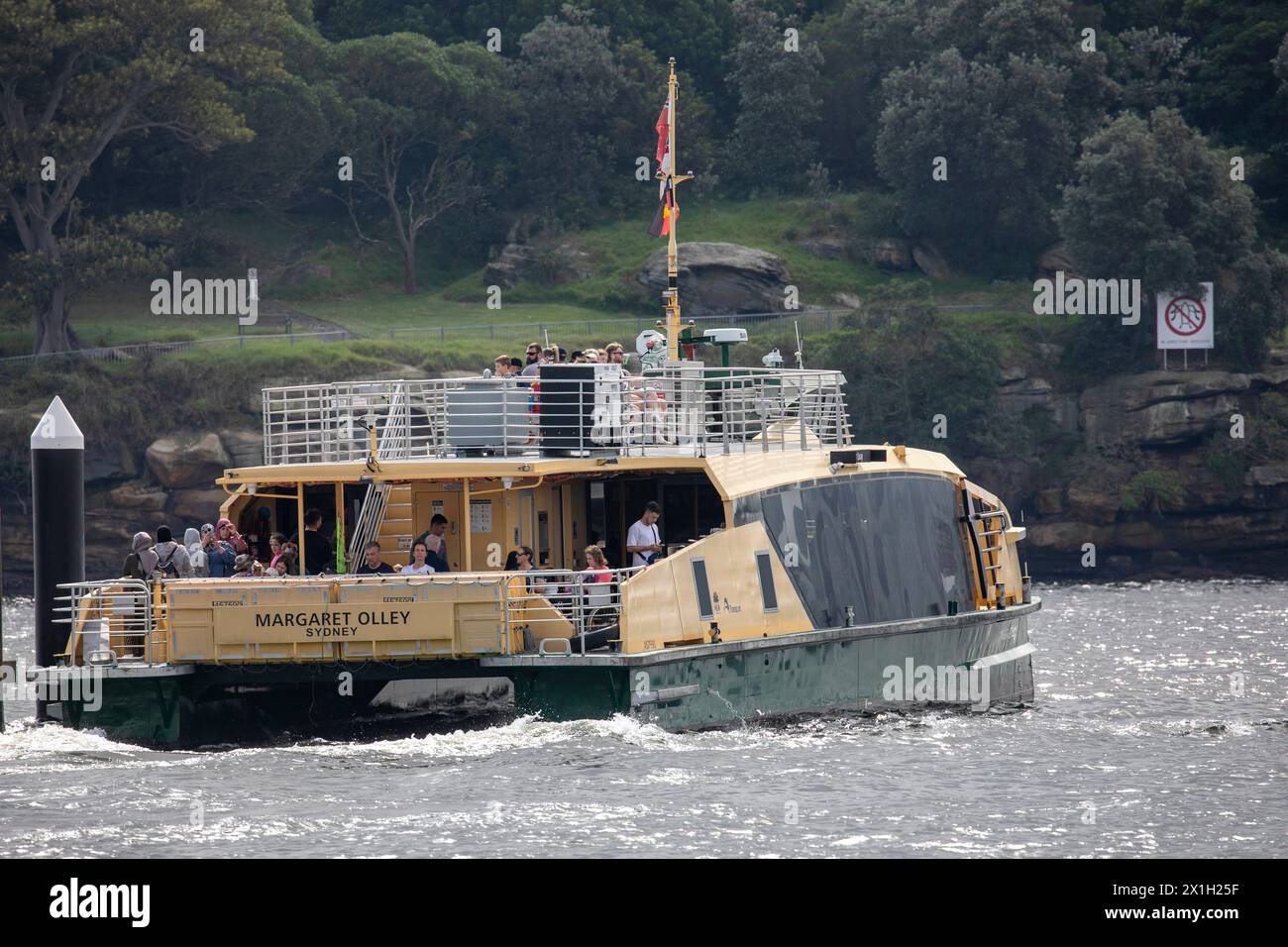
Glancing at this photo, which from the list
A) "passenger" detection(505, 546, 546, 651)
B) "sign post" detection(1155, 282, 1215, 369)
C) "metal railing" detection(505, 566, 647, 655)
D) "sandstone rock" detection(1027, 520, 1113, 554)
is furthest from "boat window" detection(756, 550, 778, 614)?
"sign post" detection(1155, 282, 1215, 369)

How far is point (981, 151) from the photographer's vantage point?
79.8 m

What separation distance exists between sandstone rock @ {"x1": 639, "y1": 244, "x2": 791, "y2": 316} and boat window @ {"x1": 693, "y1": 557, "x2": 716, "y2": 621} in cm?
5571

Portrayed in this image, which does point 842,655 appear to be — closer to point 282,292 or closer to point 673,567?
point 673,567

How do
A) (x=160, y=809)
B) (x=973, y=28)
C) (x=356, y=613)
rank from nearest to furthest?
(x=160, y=809)
(x=356, y=613)
(x=973, y=28)

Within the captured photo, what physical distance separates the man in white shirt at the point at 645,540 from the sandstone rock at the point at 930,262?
60618mm

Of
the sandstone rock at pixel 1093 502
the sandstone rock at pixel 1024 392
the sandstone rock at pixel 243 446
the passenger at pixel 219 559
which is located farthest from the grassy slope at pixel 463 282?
the passenger at pixel 219 559

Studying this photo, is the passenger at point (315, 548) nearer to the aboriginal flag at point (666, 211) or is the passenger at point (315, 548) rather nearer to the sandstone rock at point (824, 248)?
the aboriginal flag at point (666, 211)

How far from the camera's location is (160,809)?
61.4ft

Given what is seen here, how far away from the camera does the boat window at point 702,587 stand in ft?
75.6

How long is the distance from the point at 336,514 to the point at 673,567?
4.05 metres

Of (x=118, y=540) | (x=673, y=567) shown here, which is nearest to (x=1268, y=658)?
(x=673, y=567)

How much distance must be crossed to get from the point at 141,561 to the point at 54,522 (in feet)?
6.48

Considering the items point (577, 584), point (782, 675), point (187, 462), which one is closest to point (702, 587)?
point (782, 675)
